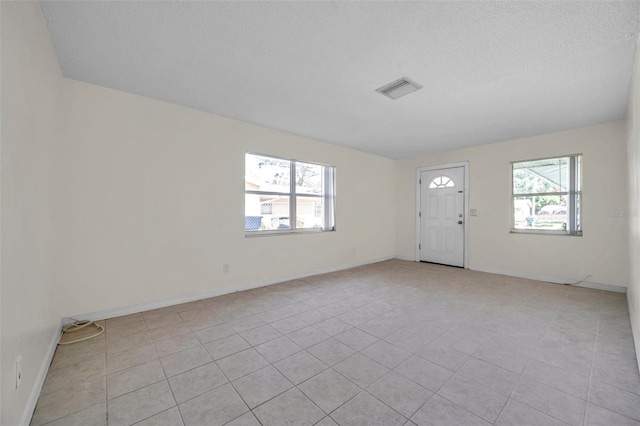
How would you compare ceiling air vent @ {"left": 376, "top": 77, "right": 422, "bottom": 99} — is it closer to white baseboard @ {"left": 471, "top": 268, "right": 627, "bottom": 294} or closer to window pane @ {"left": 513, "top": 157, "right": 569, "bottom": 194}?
window pane @ {"left": 513, "top": 157, "right": 569, "bottom": 194}

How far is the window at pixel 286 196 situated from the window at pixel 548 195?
331 centimetres

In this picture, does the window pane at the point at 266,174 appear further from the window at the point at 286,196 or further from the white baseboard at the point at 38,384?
the white baseboard at the point at 38,384

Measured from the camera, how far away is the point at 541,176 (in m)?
4.44

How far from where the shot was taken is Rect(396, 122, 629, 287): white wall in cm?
371

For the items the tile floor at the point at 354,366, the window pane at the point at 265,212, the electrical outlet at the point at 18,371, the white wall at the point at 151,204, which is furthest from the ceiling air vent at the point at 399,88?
the electrical outlet at the point at 18,371

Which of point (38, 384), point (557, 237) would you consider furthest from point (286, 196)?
point (557, 237)

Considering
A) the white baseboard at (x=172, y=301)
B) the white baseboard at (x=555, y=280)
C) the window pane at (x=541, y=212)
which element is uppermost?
the window pane at (x=541, y=212)

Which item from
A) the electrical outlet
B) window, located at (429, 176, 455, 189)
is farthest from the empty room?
window, located at (429, 176, 455, 189)

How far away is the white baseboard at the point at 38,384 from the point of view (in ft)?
4.62

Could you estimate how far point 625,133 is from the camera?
359 cm

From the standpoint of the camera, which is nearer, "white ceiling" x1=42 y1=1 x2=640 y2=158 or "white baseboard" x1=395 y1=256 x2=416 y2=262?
"white ceiling" x1=42 y1=1 x2=640 y2=158

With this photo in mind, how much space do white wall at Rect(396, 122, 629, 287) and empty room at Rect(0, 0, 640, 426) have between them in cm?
A: 3

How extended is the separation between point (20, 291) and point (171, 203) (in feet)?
5.95

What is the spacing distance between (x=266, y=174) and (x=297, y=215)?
90 centimetres
